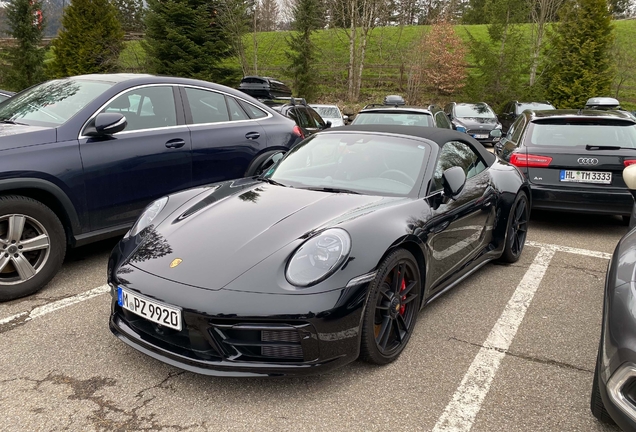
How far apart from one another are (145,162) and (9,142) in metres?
1.05

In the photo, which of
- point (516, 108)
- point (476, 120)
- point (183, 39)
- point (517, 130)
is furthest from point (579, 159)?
point (183, 39)

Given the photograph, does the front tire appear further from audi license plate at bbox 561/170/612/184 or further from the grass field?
the grass field

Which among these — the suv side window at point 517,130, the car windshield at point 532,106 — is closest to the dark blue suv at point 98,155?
the suv side window at point 517,130

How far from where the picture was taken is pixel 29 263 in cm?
367

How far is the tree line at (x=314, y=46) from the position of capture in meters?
22.4

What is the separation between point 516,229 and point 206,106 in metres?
3.30

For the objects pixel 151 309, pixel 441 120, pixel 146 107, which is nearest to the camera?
pixel 151 309

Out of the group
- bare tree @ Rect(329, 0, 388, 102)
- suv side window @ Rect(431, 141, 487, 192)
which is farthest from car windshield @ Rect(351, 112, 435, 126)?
bare tree @ Rect(329, 0, 388, 102)

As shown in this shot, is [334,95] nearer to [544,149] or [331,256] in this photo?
[544,149]

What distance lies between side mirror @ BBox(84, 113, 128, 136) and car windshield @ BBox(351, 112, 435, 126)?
545 centimetres

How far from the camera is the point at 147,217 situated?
3.35 meters

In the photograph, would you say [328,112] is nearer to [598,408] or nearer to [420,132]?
[420,132]

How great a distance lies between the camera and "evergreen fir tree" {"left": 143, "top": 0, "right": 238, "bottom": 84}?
859 inches

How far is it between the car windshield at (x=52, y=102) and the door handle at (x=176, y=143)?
69 centimetres
